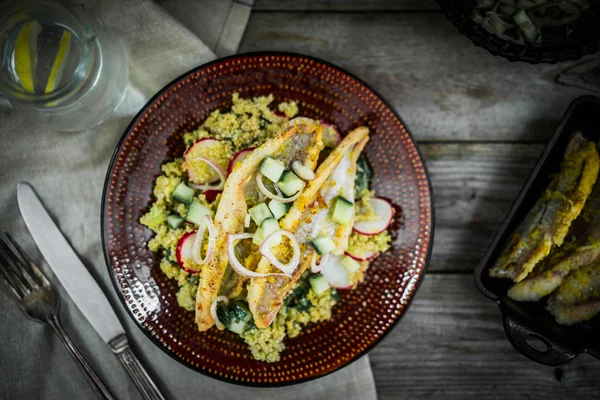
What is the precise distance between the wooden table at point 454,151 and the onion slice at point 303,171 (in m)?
0.77

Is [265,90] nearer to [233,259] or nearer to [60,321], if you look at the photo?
[233,259]

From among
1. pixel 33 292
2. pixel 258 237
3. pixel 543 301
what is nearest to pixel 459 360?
pixel 543 301

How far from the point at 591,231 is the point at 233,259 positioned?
6.05 feet

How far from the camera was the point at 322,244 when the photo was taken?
7.60 ft

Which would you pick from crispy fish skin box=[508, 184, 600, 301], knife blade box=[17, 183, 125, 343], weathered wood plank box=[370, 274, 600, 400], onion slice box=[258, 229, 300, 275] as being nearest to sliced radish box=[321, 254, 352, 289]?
onion slice box=[258, 229, 300, 275]

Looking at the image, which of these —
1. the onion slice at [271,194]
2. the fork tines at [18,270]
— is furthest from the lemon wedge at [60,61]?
the onion slice at [271,194]

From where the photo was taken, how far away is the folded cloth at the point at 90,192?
98.9 inches

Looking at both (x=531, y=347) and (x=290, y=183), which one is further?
(x=531, y=347)

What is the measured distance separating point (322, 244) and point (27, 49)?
1.77 metres

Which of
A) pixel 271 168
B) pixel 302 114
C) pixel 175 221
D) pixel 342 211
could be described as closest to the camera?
pixel 271 168

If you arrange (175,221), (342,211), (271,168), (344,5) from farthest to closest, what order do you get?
(344,5) < (175,221) < (342,211) < (271,168)

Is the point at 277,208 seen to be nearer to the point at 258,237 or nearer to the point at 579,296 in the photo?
the point at 258,237

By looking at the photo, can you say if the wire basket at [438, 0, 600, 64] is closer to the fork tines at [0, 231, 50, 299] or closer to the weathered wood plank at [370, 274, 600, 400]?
the weathered wood plank at [370, 274, 600, 400]

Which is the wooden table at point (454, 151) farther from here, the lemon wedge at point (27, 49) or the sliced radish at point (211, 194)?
the lemon wedge at point (27, 49)
